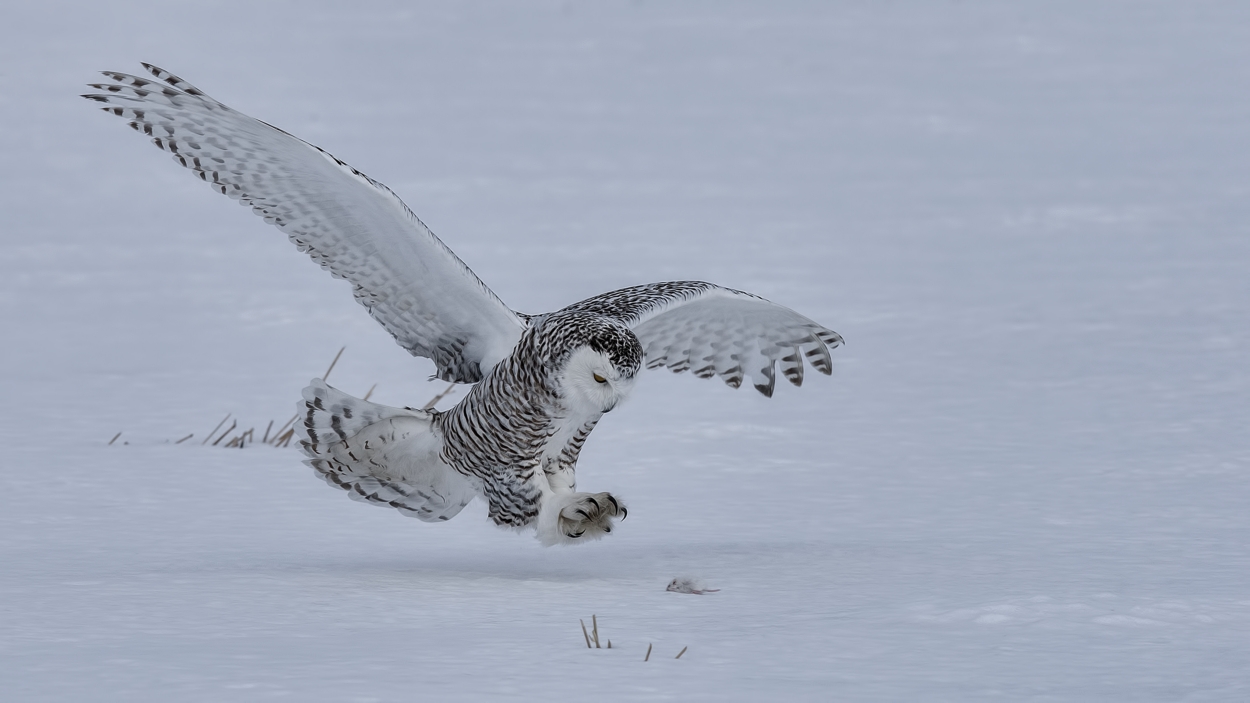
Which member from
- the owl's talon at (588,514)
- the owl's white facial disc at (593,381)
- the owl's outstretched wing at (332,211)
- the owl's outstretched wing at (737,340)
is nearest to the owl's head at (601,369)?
the owl's white facial disc at (593,381)

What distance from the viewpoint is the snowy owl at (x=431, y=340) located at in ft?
14.9

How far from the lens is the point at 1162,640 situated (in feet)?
12.1

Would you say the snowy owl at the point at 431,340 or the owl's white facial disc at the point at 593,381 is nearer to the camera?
the owl's white facial disc at the point at 593,381

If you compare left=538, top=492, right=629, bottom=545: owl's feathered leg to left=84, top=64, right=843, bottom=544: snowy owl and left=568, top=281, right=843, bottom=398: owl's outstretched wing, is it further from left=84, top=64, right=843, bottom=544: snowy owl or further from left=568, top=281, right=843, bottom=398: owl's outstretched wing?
left=568, top=281, right=843, bottom=398: owl's outstretched wing

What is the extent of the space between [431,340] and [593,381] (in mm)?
1013

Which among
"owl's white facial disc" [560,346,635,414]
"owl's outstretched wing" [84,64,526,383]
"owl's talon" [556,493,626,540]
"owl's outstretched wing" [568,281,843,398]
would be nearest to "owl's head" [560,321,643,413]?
"owl's white facial disc" [560,346,635,414]

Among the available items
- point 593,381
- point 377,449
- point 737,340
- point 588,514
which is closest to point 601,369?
point 593,381

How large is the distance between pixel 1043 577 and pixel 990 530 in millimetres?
795

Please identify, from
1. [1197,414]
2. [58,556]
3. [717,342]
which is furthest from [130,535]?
[1197,414]

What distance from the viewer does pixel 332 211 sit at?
4.81m

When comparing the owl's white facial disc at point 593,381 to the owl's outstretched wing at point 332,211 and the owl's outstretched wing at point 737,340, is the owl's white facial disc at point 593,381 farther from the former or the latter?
the owl's outstretched wing at point 737,340

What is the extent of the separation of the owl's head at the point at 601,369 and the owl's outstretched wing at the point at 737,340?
2.97 feet

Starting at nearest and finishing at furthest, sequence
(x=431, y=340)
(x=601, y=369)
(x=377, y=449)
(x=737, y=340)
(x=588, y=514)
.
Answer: (x=601, y=369)
(x=588, y=514)
(x=377, y=449)
(x=431, y=340)
(x=737, y=340)

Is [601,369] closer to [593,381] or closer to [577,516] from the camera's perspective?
[593,381]
